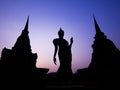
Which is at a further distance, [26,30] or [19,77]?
[26,30]

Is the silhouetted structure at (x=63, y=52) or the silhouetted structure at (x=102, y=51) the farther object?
the silhouetted structure at (x=102, y=51)

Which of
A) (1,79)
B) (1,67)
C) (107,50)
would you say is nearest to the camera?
(1,79)

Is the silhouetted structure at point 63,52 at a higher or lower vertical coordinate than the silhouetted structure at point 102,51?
lower

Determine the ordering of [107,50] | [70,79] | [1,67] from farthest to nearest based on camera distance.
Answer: [107,50], [1,67], [70,79]

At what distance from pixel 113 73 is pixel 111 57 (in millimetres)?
10814

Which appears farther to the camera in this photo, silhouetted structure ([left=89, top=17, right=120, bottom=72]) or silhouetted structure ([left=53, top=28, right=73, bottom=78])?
silhouetted structure ([left=89, top=17, right=120, bottom=72])

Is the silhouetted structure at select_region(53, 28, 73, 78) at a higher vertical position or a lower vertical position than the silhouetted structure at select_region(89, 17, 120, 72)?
lower

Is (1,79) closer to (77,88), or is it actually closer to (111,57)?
(77,88)

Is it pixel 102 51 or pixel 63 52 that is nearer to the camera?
pixel 63 52

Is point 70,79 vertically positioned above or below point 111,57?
below

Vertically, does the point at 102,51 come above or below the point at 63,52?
above

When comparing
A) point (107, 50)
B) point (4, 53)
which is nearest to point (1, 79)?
point (4, 53)

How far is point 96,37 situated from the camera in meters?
23.4

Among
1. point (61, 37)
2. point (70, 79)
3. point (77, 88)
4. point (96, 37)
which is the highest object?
point (96, 37)
